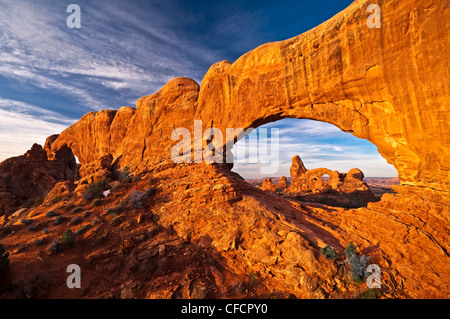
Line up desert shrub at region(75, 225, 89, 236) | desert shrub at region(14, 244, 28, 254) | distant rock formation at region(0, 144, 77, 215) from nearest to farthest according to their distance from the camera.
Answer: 1. desert shrub at region(14, 244, 28, 254)
2. desert shrub at region(75, 225, 89, 236)
3. distant rock formation at region(0, 144, 77, 215)

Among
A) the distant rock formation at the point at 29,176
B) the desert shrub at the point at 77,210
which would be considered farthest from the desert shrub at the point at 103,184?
the distant rock formation at the point at 29,176

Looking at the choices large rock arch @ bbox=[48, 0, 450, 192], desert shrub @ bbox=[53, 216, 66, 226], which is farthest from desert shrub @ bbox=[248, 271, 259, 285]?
desert shrub @ bbox=[53, 216, 66, 226]

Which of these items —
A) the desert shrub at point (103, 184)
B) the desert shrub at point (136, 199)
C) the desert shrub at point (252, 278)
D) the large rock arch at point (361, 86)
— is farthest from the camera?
the desert shrub at point (103, 184)

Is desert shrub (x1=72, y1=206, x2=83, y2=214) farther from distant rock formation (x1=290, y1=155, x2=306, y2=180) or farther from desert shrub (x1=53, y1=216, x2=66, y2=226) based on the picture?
distant rock formation (x1=290, y1=155, x2=306, y2=180)

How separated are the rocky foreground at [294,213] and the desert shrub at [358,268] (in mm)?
317

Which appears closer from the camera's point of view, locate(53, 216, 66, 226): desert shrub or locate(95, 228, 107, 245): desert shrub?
locate(95, 228, 107, 245): desert shrub

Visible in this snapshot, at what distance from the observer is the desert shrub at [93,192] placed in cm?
1545

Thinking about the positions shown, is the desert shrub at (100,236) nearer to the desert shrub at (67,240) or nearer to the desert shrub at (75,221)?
the desert shrub at (67,240)

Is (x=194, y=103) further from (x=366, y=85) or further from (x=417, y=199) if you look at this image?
(x=417, y=199)

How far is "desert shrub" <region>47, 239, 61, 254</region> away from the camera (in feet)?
33.0

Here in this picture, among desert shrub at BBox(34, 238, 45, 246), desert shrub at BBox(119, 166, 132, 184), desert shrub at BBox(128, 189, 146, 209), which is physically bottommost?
desert shrub at BBox(34, 238, 45, 246)

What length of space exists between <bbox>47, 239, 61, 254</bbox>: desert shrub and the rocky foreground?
0.17ft

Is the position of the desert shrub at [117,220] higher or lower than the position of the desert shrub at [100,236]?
higher
